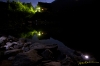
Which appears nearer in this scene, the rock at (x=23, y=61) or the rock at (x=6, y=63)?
the rock at (x=23, y=61)

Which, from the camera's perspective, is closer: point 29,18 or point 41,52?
point 41,52

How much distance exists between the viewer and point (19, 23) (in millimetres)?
25859

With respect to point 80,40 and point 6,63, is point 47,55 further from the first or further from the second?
point 80,40

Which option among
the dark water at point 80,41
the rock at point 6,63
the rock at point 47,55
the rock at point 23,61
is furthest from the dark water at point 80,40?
the rock at point 6,63

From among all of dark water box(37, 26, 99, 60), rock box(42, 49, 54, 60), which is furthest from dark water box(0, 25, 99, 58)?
rock box(42, 49, 54, 60)

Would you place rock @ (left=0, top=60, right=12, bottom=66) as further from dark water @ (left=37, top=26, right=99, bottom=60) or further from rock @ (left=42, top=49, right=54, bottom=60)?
dark water @ (left=37, top=26, right=99, bottom=60)

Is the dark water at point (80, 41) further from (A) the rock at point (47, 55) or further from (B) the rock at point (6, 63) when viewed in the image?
(B) the rock at point (6, 63)

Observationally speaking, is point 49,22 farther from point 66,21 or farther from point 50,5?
point 50,5

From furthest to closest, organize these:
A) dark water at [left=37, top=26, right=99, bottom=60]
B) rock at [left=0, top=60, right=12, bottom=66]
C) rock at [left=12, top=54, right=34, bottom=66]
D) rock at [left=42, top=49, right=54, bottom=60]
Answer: dark water at [left=37, top=26, right=99, bottom=60] → rock at [left=42, top=49, right=54, bottom=60] → rock at [left=0, top=60, right=12, bottom=66] → rock at [left=12, top=54, right=34, bottom=66]

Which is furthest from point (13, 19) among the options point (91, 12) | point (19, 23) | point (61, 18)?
point (91, 12)

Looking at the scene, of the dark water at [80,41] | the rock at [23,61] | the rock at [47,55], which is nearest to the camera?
the rock at [23,61]

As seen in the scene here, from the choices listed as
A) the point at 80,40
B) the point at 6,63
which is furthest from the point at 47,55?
the point at 80,40

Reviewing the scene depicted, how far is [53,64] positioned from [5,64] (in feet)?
6.42

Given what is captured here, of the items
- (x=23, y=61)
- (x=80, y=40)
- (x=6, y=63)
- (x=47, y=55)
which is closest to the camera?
(x=23, y=61)
